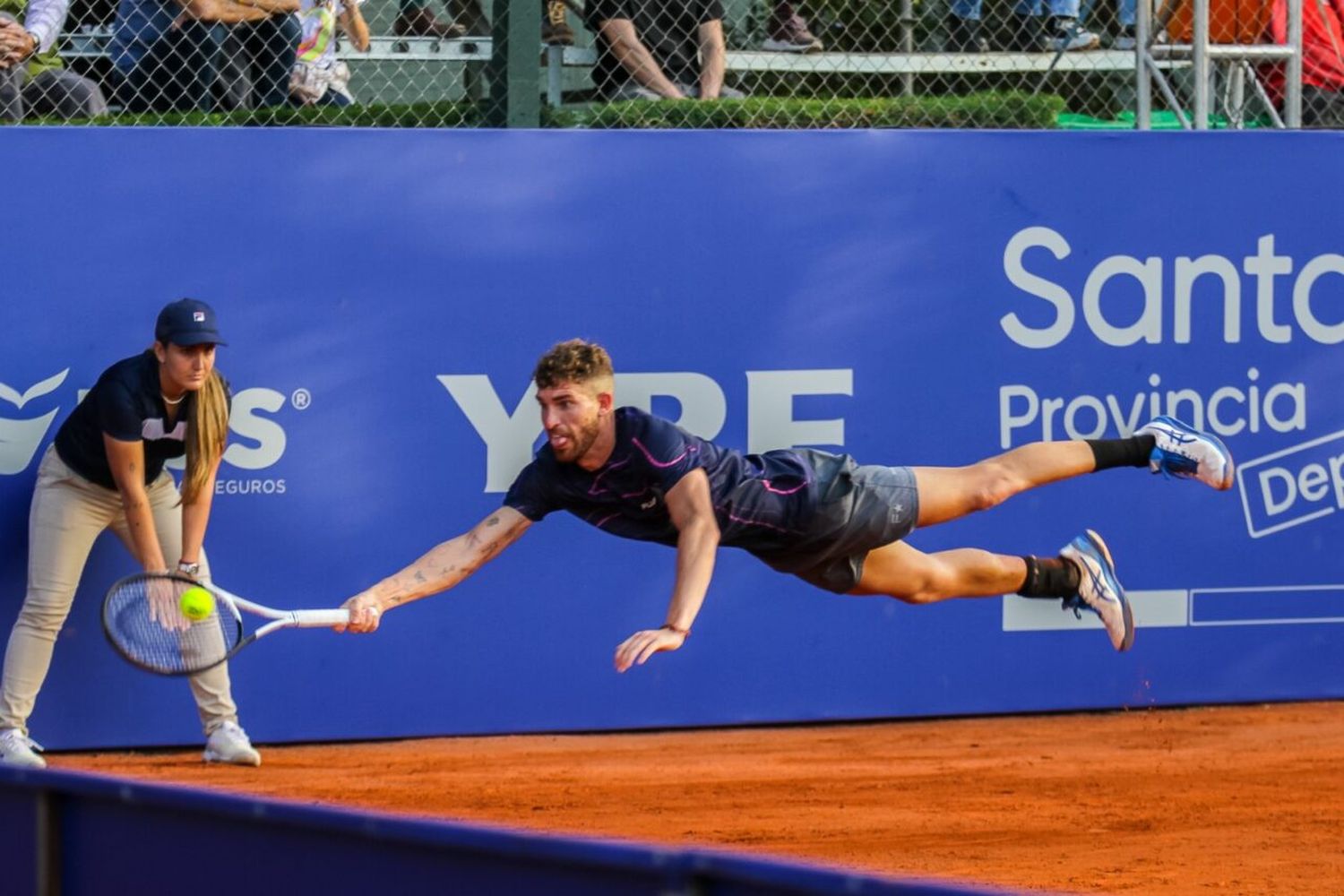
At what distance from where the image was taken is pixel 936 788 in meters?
7.43

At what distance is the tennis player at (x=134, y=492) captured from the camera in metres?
7.13

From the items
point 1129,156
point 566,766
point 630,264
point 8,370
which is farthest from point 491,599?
point 1129,156

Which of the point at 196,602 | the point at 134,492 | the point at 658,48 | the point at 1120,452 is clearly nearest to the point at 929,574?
the point at 1120,452

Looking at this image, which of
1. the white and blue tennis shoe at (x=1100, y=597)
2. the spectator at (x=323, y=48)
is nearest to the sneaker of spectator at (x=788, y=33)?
the spectator at (x=323, y=48)

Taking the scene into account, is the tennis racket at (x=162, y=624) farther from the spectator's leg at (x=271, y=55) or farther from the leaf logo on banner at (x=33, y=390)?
the spectator's leg at (x=271, y=55)

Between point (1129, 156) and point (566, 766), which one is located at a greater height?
point (1129, 156)

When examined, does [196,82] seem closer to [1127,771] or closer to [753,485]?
[753,485]

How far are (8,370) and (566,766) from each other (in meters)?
2.58

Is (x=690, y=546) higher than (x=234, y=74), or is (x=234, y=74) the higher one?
(x=234, y=74)

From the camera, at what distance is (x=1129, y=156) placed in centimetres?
860

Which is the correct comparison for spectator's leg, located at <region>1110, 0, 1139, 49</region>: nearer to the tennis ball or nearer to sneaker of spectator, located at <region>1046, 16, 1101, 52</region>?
sneaker of spectator, located at <region>1046, 16, 1101, 52</region>

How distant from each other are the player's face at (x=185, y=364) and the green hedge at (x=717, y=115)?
1338 mm

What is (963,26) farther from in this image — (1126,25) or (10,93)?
(10,93)

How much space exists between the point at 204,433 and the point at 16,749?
1.38 metres
